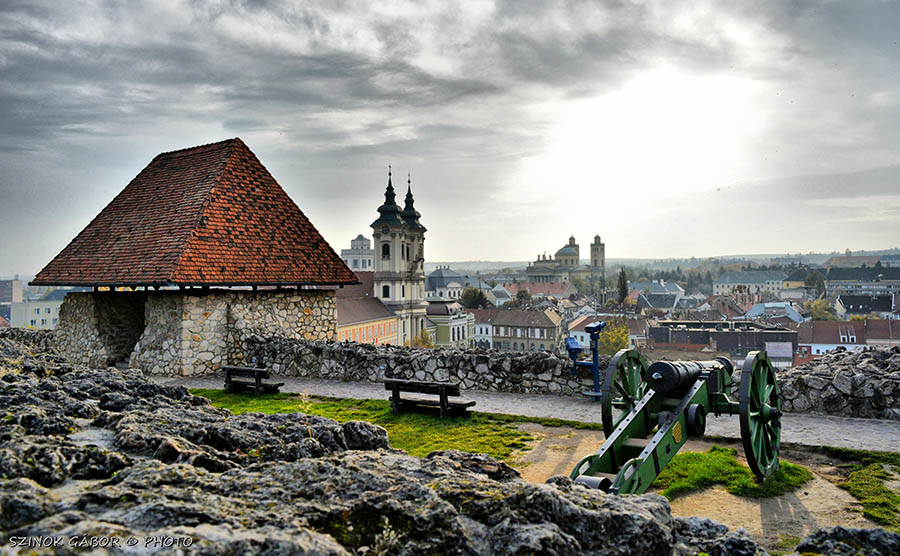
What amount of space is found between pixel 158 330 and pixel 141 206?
12.2ft

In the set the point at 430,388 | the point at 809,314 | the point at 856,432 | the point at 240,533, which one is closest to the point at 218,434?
the point at 240,533

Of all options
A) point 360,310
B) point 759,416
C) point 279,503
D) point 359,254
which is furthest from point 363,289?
point 279,503

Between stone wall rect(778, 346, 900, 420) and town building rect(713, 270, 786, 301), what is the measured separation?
482 feet

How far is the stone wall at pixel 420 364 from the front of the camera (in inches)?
382

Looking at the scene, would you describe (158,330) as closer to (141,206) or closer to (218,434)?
(141,206)

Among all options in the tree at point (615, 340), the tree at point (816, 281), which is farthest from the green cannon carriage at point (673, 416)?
the tree at point (816, 281)

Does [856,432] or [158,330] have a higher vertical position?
[158,330]

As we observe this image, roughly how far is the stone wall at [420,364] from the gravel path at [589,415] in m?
0.22

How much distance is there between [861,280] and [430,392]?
143 meters

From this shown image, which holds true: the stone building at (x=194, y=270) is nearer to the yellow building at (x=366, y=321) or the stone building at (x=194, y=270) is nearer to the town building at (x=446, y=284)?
the yellow building at (x=366, y=321)

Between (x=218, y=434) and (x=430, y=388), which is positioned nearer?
(x=218, y=434)

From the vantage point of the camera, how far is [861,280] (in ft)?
405

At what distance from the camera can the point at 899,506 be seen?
4832mm

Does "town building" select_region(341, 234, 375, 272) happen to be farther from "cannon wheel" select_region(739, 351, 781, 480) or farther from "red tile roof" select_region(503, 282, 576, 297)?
"cannon wheel" select_region(739, 351, 781, 480)
